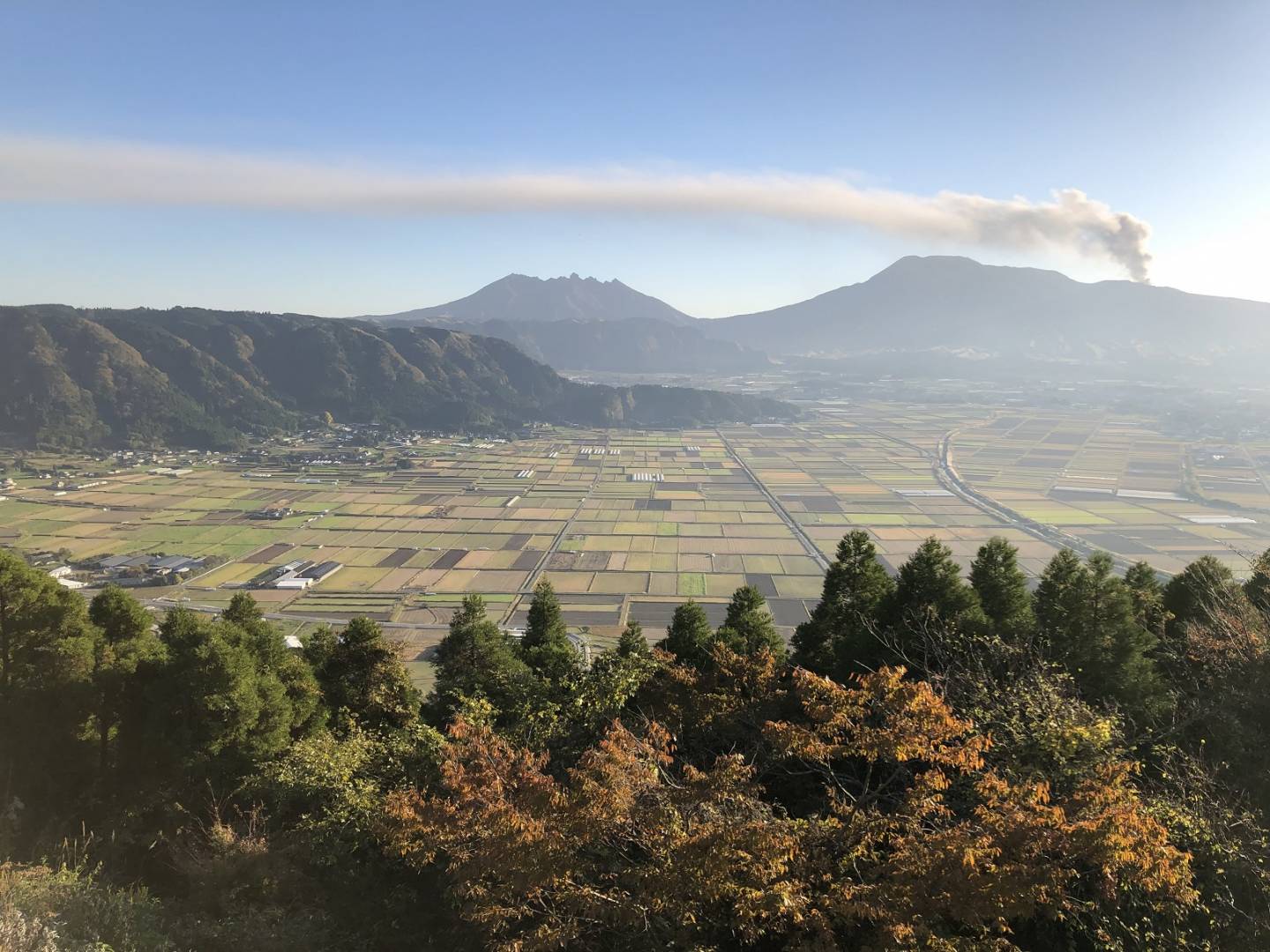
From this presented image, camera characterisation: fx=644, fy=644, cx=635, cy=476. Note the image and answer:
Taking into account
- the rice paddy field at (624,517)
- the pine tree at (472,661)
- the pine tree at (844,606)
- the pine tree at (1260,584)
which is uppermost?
the pine tree at (1260,584)

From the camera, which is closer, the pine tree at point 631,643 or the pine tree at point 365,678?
the pine tree at point 365,678

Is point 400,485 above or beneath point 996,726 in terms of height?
beneath

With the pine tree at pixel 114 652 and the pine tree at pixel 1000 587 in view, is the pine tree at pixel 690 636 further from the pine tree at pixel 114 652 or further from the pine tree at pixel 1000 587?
the pine tree at pixel 114 652

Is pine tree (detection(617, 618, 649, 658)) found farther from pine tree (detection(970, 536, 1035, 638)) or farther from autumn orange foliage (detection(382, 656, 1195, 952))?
pine tree (detection(970, 536, 1035, 638))

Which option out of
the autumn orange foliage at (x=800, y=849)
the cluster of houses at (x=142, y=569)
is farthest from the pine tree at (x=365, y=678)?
the cluster of houses at (x=142, y=569)

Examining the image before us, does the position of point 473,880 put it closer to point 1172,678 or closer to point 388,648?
point 388,648

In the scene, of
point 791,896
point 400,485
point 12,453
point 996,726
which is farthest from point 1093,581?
point 12,453

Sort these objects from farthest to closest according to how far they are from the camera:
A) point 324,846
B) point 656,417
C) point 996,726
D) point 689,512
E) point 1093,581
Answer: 1. point 656,417
2. point 689,512
3. point 1093,581
4. point 324,846
5. point 996,726
